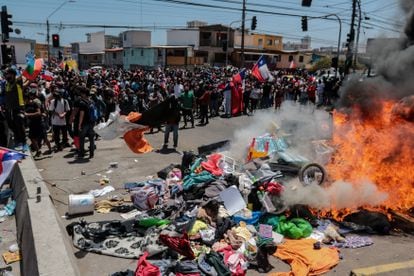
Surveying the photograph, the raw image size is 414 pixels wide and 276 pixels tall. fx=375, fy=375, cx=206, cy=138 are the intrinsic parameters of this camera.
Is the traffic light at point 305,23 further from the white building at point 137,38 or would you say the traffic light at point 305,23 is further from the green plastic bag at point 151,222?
the white building at point 137,38

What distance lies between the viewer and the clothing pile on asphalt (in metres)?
5.27

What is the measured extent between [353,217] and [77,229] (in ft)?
15.6

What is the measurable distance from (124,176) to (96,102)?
→ 4.14 m

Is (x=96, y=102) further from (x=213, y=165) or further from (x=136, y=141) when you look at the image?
(x=213, y=165)

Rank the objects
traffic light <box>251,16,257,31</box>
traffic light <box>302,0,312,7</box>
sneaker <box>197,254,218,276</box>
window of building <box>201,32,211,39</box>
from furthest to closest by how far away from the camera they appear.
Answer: window of building <box>201,32,211,39</box> → traffic light <box>251,16,257,31</box> → traffic light <box>302,0,312,7</box> → sneaker <box>197,254,218,276</box>

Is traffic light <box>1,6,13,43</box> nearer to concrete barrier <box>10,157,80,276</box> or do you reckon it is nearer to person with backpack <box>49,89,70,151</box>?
person with backpack <box>49,89,70,151</box>

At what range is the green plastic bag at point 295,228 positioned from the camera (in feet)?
20.2

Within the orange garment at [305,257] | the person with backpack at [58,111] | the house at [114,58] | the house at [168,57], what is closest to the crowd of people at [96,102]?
the person with backpack at [58,111]

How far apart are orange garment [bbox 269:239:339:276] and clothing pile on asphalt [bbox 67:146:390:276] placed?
0.5 inches

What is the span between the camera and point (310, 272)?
5.19 meters

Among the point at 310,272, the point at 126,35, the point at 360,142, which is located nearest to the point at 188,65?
the point at 126,35

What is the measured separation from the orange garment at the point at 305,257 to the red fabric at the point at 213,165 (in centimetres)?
251

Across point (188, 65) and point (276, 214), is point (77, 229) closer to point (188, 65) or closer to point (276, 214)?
point (276, 214)

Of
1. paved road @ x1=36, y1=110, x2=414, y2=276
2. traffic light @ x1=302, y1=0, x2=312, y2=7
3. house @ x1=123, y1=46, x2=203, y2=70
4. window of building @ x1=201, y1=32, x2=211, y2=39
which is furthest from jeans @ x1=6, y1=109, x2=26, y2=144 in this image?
window of building @ x1=201, y1=32, x2=211, y2=39
